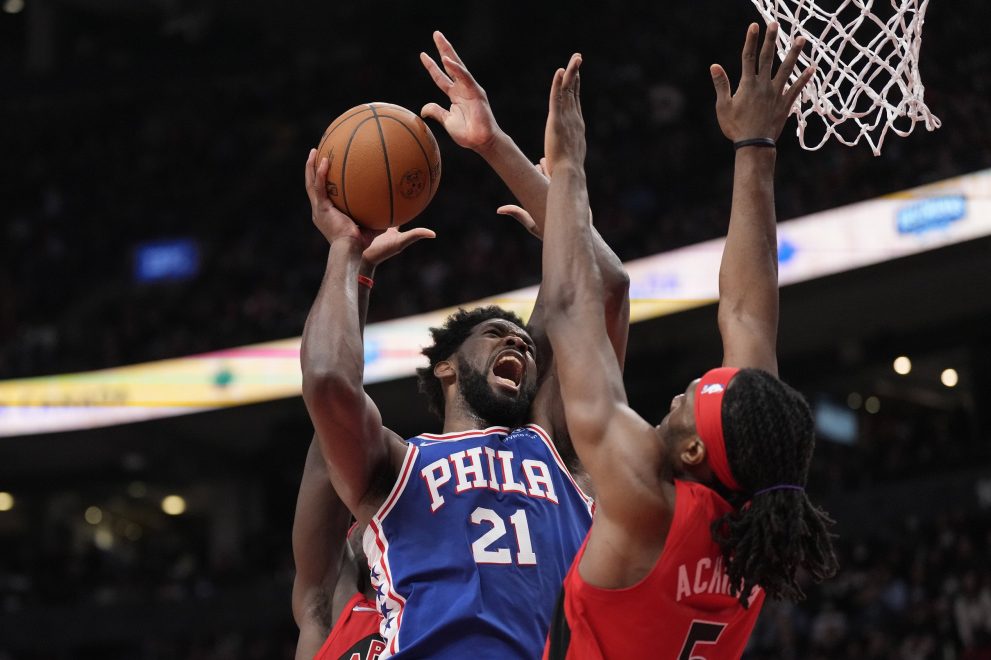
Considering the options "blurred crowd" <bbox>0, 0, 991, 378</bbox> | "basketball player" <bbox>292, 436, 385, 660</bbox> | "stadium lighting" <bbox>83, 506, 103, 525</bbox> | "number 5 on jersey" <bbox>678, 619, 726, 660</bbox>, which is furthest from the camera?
"stadium lighting" <bbox>83, 506, 103, 525</bbox>

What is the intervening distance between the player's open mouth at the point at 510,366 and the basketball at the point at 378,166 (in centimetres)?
44

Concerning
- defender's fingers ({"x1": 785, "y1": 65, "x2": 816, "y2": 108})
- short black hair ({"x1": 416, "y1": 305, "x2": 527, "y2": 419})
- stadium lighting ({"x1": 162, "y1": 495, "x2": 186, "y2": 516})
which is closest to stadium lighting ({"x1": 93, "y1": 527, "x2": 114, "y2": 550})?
stadium lighting ({"x1": 162, "y1": 495, "x2": 186, "y2": 516})

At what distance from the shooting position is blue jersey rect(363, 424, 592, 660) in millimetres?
2947

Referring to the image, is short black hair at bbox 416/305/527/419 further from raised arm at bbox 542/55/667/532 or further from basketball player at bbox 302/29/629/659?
raised arm at bbox 542/55/667/532

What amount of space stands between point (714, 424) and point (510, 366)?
41.4 inches

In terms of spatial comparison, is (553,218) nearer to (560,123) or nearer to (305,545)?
(560,123)

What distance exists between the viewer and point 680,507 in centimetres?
239

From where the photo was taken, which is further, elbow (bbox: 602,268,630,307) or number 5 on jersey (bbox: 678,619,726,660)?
elbow (bbox: 602,268,630,307)

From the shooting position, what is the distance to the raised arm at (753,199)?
2.86 m

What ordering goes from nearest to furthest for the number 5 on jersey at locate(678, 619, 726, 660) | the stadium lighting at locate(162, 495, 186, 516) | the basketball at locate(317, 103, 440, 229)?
the number 5 on jersey at locate(678, 619, 726, 660) < the basketball at locate(317, 103, 440, 229) < the stadium lighting at locate(162, 495, 186, 516)

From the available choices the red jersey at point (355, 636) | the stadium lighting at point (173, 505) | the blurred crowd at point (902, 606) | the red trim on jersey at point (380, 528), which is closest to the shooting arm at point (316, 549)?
the red jersey at point (355, 636)

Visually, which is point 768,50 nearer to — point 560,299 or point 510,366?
point 560,299

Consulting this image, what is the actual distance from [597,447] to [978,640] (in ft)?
24.5

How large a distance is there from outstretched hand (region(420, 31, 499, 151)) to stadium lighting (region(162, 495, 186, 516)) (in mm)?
16350
